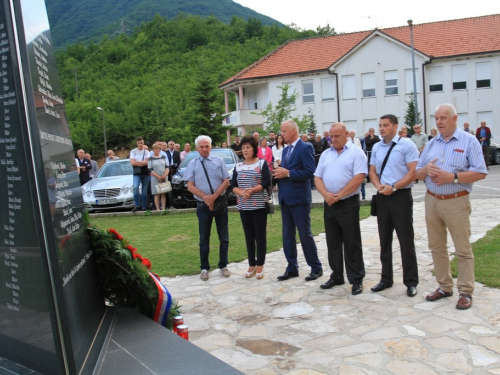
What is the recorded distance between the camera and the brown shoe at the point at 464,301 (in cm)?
545

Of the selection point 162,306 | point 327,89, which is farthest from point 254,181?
point 327,89

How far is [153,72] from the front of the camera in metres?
80.2

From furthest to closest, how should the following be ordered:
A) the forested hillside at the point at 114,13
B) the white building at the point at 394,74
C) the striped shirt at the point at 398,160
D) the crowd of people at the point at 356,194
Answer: the forested hillside at the point at 114,13
the white building at the point at 394,74
the striped shirt at the point at 398,160
the crowd of people at the point at 356,194

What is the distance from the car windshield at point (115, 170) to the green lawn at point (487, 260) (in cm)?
1075

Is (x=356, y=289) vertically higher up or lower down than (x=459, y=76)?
lower down

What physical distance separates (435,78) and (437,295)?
3806 cm

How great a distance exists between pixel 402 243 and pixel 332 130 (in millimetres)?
1598

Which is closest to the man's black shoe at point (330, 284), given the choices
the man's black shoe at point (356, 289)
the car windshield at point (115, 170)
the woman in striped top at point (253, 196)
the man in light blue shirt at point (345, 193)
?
the man in light blue shirt at point (345, 193)

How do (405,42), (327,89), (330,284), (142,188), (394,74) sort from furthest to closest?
(327,89) < (405,42) < (394,74) < (142,188) < (330,284)

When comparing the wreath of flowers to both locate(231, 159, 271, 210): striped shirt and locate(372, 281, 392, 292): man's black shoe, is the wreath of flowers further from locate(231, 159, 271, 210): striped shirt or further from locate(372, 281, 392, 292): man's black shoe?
locate(231, 159, 271, 210): striped shirt

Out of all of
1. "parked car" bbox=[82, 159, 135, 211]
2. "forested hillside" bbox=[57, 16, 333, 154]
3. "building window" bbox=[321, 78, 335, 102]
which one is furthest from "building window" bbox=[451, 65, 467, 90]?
"parked car" bbox=[82, 159, 135, 211]

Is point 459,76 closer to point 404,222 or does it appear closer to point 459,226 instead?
point 404,222

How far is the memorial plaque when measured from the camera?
252cm

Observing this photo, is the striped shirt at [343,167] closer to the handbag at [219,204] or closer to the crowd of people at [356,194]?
the crowd of people at [356,194]
